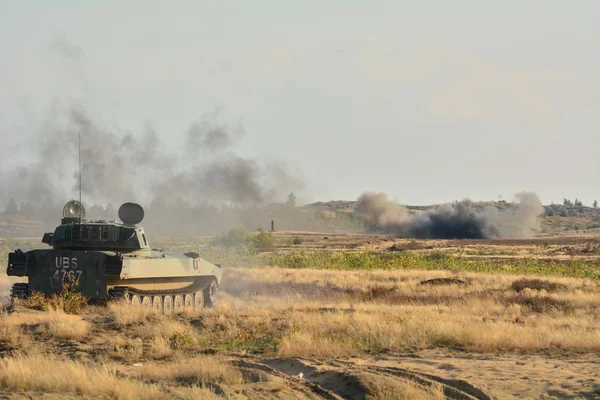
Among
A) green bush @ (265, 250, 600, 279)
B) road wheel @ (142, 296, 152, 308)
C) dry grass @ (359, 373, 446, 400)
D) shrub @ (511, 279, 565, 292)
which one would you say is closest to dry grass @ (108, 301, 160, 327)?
road wheel @ (142, 296, 152, 308)

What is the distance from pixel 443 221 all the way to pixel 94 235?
99.6m

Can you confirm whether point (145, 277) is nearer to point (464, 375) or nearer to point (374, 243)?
point (464, 375)

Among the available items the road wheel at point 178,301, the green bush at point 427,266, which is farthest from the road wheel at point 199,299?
the green bush at point 427,266

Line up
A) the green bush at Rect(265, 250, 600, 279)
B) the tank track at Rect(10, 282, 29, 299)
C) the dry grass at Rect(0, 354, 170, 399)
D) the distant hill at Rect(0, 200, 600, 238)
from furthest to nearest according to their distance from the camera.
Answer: the distant hill at Rect(0, 200, 600, 238) < the green bush at Rect(265, 250, 600, 279) < the tank track at Rect(10, 282, 29, 299) < the dry grass at Rect(0, 354, 170, 399)

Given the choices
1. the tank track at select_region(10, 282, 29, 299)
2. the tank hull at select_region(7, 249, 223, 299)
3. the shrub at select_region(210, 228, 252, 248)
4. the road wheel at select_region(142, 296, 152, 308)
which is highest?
the shrub at select_region(210, 228, 252, 248)

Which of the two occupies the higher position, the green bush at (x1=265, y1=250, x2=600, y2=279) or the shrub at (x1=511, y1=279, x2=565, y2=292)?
the green bush at (x1=265, y1=250, x2=600, y2=279)

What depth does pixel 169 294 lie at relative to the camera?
2325 centimetres

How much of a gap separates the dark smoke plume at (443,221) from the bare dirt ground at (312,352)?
92.7m

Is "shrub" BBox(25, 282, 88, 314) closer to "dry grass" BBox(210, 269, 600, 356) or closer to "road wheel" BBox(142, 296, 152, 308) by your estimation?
"road wheel" BBox(142, 296, 152, 308)

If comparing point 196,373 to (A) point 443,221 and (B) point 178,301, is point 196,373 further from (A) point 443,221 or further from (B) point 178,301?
(A) point 443,221

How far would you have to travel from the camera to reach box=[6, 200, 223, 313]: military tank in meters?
21.2

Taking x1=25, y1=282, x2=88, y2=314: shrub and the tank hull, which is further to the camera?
the tank hull

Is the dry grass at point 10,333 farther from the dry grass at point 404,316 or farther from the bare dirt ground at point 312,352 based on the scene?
the dry grass at point 404,316

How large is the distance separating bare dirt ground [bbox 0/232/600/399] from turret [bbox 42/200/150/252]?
222cm
